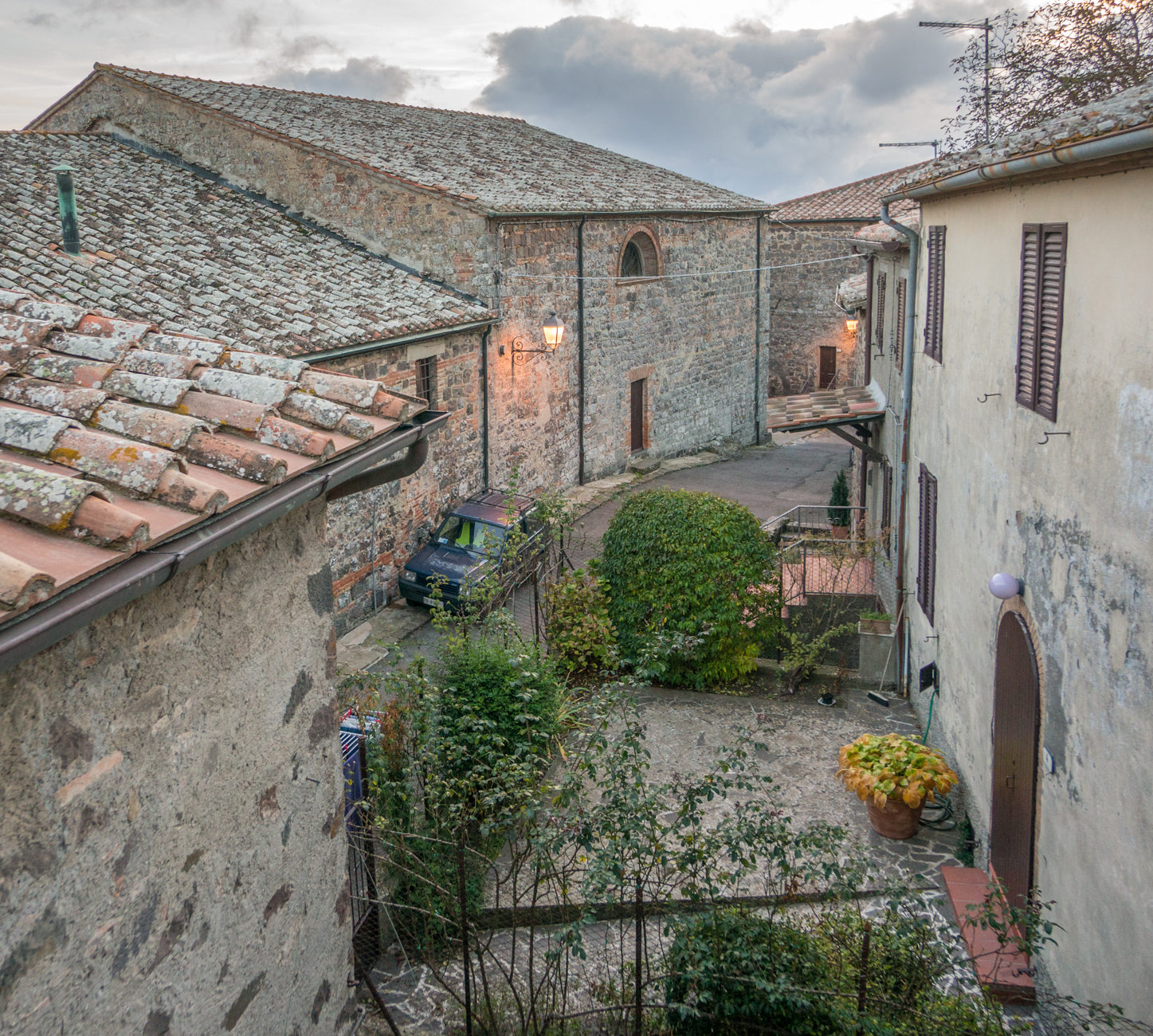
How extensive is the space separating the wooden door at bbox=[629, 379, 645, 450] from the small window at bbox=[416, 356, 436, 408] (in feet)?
24.0

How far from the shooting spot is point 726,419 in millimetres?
24188

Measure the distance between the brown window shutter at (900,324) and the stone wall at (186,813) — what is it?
886cm

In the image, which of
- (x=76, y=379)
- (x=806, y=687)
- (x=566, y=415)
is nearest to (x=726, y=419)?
(x=566, y=415)

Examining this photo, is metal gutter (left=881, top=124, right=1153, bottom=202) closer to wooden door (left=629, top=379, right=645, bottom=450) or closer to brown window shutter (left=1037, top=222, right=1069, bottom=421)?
brown window shutter (left=1037, top=222, right=1069, bottom=421)

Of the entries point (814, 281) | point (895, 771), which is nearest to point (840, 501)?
point (895, 771)

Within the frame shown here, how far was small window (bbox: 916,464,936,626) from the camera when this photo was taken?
8.66 metres

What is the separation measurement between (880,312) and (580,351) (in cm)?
578

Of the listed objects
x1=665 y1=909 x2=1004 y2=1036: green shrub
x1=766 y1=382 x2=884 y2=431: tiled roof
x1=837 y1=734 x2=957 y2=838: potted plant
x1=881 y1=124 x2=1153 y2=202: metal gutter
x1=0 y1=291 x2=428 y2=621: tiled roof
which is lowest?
x1=837 y1=734 x2=957 y2=838: potted plant

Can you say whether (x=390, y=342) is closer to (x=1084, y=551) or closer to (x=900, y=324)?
(x=900, y=324)

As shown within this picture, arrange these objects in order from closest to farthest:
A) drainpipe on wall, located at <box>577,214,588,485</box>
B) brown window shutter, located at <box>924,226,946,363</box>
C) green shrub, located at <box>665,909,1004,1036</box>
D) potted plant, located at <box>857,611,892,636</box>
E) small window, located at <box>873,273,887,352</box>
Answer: green shrub, located at <box>665,909,1004,1036</box>, brown window shutter, located at <box>924,226,946,363</box>, potted plant, located at <box>857,611,892,636</box>, small window, located at <box>873,273,887,352</box>, drainpipe on wall, located at <box>577,214,588,485</box>

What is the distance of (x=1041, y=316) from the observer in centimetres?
539

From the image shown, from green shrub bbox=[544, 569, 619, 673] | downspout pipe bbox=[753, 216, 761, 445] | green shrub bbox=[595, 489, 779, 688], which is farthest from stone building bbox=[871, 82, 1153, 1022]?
downspout pipe bbox=[753, 216, 761, 445]

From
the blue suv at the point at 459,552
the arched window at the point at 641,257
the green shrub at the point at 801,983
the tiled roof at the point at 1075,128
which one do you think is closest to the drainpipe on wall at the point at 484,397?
the blue suv at the point at 459,552

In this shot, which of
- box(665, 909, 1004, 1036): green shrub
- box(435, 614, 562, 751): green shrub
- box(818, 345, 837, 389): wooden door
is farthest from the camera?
box(818, 345, 837, 389): wooden door
